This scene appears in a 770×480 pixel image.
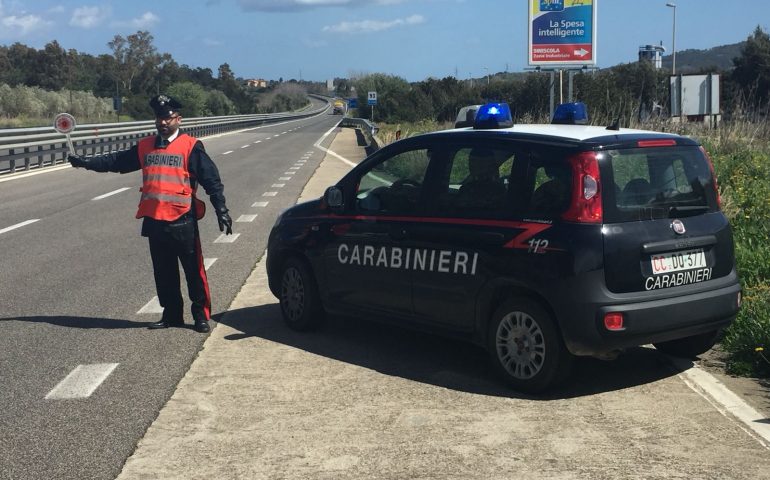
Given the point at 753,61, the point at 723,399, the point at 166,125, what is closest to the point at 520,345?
the point at 723,399

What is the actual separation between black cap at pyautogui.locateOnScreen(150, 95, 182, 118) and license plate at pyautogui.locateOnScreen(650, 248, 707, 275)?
13.1 ft

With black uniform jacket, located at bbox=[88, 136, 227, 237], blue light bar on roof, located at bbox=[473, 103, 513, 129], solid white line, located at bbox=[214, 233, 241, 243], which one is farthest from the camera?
solid white line, located at bbox=[214, 233, 241, 243]

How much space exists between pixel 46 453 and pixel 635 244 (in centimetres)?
339

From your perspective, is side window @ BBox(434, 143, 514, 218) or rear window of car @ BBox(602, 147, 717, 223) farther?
side window @ BBox(434, 143, 514, 218)

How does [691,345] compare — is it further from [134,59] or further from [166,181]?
[134,59]

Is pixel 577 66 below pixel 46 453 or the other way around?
the other way around

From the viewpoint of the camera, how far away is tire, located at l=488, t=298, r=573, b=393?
599cm

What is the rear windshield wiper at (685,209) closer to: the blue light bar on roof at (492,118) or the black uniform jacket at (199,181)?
the blue light bar on roof at (492,118)

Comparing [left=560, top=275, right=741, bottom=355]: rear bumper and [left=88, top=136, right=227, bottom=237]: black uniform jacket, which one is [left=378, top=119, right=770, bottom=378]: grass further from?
[left=88, top=136, right=227, bottom=237]: black uniform jacket

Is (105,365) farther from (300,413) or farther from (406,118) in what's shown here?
(406,118)

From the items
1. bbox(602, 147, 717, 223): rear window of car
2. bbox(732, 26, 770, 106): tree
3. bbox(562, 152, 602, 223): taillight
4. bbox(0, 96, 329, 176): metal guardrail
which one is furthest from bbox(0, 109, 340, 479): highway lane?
bbox(732, 26, 770, 106): tree

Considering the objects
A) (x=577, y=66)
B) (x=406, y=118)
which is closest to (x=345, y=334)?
(x=577, y=66)

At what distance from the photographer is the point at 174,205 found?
7.94 m

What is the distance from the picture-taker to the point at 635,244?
5887 mm
